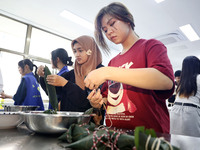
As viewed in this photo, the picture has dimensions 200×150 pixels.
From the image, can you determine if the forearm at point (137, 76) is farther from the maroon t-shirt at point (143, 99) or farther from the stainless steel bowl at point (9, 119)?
the stainless steel bowl at point (9, 119)

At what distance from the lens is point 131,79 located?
61 cm

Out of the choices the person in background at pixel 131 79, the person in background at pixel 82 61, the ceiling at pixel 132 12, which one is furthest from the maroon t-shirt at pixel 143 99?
the ceiling at pixel 132 12

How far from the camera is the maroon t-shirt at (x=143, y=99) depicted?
72 cm

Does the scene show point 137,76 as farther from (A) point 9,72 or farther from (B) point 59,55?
(A) point 9,72

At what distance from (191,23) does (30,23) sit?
360 centimetres

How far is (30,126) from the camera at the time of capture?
53 cm

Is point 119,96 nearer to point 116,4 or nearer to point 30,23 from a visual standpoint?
point 116,4

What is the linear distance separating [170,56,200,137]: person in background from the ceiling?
3.80 ft

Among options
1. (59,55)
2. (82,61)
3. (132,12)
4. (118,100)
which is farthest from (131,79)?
(132,12)

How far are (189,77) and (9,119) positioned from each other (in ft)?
5.47

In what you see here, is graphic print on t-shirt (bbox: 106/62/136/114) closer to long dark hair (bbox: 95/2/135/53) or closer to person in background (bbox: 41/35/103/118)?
long dark hair (bbox: 95/2/135/53)

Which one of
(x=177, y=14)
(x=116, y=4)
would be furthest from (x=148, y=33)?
(x=116, y=4)

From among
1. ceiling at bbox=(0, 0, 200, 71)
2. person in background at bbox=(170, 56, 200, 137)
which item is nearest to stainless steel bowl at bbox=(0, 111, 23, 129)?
person in background at bbox=(170, 56, 200, 137)

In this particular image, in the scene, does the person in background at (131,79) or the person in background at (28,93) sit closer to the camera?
the person in background at (131,79)
